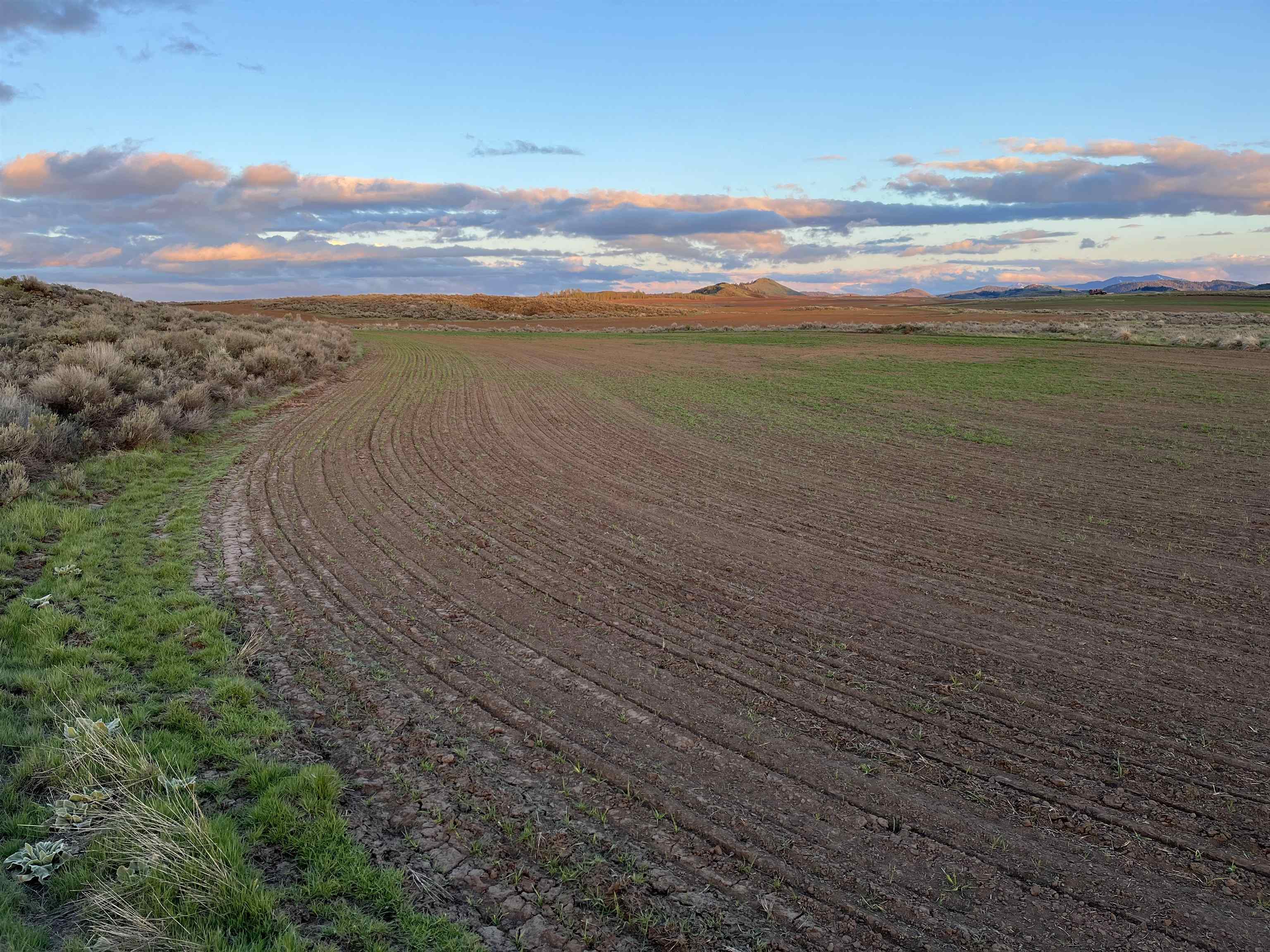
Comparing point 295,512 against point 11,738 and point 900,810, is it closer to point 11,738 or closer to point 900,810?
point 11,738

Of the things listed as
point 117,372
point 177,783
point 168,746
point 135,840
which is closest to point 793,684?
point 177,783

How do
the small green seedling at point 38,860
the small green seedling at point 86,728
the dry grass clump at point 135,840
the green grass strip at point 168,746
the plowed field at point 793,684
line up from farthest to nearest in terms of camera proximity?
the small green seedling at point 86,728, the plowed field at point 793,684, the small green seedling at point 38,860, the green grass strip at point 168,746, the dry grass clump at point 135,840

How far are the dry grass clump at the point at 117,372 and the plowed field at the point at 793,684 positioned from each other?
10.5 ft

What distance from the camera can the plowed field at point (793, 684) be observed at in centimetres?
409

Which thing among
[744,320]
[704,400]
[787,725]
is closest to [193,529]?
[787,725]

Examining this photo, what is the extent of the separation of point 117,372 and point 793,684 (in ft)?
57.2

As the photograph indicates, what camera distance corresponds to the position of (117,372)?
16656 millimetres

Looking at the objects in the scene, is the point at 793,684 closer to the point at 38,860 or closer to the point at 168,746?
the point at 168,746

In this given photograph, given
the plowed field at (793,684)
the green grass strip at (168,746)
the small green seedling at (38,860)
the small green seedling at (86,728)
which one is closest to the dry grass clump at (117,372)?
the plowed field at (793,684)

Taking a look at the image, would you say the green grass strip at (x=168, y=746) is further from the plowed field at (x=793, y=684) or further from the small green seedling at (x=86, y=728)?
the plowed field at (x=793, y=684)

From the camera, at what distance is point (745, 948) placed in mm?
3709

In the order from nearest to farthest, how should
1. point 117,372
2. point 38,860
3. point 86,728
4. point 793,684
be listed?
1. point 38,860
2. point 86,728
3. point 793,684
4. point 117,372

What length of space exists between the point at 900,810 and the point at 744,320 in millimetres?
81497

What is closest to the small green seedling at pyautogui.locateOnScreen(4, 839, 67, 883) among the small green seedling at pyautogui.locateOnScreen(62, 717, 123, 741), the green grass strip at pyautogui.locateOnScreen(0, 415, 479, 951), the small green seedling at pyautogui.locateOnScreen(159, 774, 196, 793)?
the green grass strip at pyautogui.locateOnScreen(0, 415, 479, 951)
